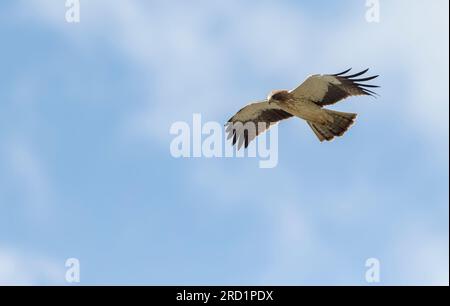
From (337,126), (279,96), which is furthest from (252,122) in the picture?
(337,126)

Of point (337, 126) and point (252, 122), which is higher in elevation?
point (252, 122)

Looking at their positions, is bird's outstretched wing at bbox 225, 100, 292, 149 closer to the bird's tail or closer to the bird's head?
the bird's head

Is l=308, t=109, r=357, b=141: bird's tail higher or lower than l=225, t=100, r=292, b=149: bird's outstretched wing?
lower

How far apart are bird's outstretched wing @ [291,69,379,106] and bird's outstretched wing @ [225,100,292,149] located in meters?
0.97

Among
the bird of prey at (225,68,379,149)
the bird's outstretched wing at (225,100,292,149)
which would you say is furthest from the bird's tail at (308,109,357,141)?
the bird's outstretched wing at (225,100,292,149)

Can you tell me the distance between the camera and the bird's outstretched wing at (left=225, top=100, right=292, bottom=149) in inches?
618

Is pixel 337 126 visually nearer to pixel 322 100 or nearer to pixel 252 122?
pixel 322 100

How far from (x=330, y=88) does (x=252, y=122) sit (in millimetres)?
1709

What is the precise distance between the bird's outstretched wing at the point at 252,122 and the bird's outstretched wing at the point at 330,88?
0.97 metres

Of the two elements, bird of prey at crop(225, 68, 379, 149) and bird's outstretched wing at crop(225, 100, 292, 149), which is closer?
bird of prey at crop(225, 68, 379, 149)

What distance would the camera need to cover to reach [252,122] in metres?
15.8
